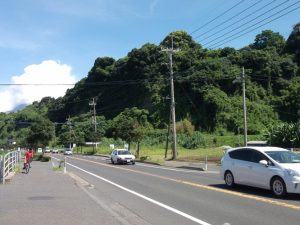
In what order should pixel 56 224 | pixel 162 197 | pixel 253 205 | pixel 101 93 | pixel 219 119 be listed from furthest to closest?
1. pixel 101 93
2. pixel 219 119
3. pixel 162 197
4. pixel 253 205
5. pixel 56 224

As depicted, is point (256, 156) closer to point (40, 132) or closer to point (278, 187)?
→ point (278, 187)

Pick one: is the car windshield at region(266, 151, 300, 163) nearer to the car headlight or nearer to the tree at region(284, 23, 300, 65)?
the car headlight

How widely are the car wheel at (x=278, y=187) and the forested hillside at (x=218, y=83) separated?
6819 centimetres

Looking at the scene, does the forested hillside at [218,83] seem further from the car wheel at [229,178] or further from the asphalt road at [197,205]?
the asphalt road at [197,205]

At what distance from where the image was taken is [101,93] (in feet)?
433

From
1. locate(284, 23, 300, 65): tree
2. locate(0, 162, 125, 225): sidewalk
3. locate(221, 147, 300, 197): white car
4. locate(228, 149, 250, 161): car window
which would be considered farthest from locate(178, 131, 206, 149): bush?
locate(0, 162, 125, 225): sidewalk

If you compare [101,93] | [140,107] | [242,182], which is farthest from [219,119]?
[242,182]

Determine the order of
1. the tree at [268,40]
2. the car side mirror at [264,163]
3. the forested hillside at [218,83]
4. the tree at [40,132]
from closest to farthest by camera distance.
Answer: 1. the car side mirror at [264,163]
2. the tree at [40,132]
3. the forested hillside at [218,83]
4. the tree at [268,40]

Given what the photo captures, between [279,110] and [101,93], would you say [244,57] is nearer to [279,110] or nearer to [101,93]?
[279,110]

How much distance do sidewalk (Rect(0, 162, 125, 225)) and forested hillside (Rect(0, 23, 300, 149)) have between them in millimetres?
68549

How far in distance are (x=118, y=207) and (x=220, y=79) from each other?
282 ft

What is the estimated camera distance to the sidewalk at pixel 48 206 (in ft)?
34.9

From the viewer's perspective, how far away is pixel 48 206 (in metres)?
13.0

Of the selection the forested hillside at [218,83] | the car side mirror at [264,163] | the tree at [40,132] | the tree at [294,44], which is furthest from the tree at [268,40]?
the car side mirror at [264,163]
